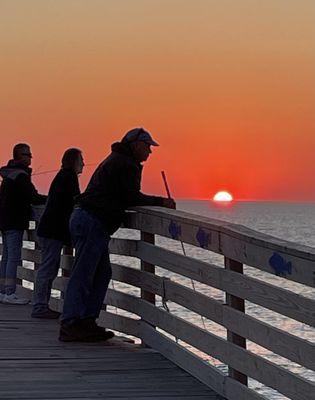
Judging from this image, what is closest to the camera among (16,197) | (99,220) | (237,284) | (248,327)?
(248,327)

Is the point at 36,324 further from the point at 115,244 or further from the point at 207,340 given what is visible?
the point at 207,340

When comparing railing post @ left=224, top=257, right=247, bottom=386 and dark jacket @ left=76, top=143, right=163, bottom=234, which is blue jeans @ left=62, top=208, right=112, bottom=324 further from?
railing post @ left=224, top=257, right=247, bottom=386

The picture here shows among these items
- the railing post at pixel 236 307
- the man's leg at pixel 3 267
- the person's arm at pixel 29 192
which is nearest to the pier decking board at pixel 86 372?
the railing post at pixel 236 307

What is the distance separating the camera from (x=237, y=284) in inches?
237

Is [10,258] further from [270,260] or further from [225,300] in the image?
[270,260]

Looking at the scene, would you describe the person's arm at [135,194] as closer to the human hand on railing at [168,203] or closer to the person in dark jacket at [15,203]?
the human hand on railing at [168,203]

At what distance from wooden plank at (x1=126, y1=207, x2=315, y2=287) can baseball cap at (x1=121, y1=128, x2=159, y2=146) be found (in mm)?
509

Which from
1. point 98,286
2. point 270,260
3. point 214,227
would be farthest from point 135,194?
point 270,260

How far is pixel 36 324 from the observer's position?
9180 mm

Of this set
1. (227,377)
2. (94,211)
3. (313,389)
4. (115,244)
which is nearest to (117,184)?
(94,211)

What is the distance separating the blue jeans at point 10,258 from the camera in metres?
10.6

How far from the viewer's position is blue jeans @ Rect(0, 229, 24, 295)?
419 inches

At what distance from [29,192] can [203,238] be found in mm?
4172

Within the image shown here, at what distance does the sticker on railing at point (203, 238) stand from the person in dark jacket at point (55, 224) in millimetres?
2623
